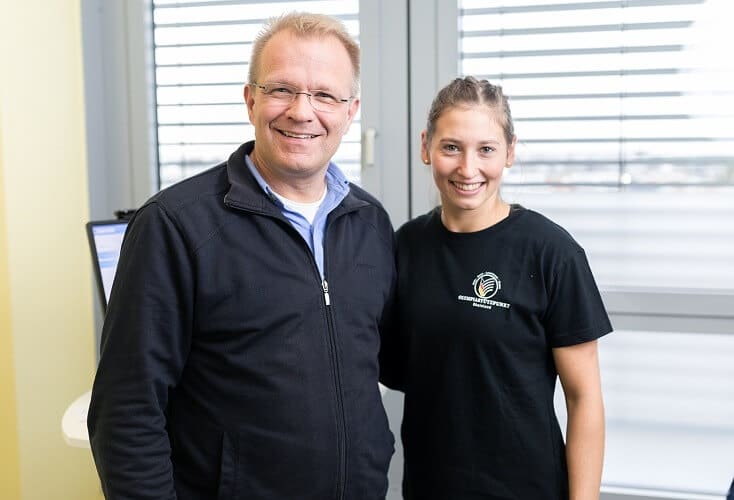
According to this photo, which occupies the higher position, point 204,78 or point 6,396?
point 204,78

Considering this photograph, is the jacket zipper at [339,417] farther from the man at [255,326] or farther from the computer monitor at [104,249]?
the computer monitor at [104,249]

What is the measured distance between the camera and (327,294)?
1396 mm

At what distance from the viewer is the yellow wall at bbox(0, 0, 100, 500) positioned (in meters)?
2.29

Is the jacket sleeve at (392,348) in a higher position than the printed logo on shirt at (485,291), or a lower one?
lower

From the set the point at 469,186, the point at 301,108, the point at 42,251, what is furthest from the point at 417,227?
the point at 42,251

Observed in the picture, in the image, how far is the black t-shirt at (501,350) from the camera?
4.90 ft

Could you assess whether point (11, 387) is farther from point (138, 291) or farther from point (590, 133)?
point (590, 133)

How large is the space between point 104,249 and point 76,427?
1.65ft

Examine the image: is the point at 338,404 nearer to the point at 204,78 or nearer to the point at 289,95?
the point at 289,95

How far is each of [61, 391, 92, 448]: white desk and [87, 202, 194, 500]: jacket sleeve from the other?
1.66ft

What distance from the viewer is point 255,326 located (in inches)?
52.4

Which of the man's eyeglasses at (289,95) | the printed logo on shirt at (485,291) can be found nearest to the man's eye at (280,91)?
the man's eyeglasses at (289,95)

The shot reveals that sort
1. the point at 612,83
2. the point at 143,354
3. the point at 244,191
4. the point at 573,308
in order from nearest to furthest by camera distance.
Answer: the point at 143,354 → the point at 244,191 → the point at 573,308 → the point at 612,83

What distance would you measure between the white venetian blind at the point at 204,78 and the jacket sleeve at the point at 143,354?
53.4 inches
